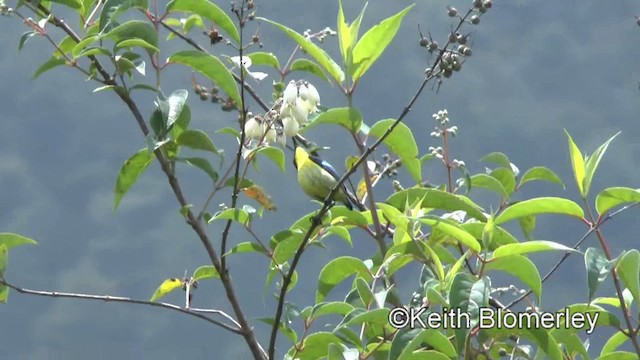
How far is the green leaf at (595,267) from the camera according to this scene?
1139 millimetres

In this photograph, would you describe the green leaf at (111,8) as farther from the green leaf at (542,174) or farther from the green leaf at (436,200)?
the green leaf at (542,174)

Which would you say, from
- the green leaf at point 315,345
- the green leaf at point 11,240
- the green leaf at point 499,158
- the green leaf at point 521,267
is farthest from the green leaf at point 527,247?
the green leaf at point 11,240

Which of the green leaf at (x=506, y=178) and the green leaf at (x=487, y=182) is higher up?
the green leaf at (x=506, y=178)

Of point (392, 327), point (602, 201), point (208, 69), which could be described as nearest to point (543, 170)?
point (602, 201)

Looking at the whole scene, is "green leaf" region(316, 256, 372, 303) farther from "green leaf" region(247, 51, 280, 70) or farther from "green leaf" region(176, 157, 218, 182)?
"green leaf" region(247, 51, 280, 70)

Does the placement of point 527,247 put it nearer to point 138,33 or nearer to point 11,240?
point 138,33

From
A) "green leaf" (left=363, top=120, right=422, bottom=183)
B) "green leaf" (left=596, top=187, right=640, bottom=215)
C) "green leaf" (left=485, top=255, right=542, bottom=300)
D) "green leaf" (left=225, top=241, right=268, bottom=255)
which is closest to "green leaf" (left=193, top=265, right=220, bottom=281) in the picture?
"green leaf" (left=225, top=241, right=268, bottom=255)

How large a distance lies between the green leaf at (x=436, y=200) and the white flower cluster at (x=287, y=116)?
0.15 metres

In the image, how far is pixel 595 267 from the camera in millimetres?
1156

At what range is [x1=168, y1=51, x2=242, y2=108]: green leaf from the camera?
127 cm

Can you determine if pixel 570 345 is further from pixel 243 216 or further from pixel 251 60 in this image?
pixel 251 60

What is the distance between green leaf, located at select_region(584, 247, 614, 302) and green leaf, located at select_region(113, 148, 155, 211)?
528 mm

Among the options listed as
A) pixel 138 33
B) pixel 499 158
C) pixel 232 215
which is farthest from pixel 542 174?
pixel 138 33

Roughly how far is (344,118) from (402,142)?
0.12m
